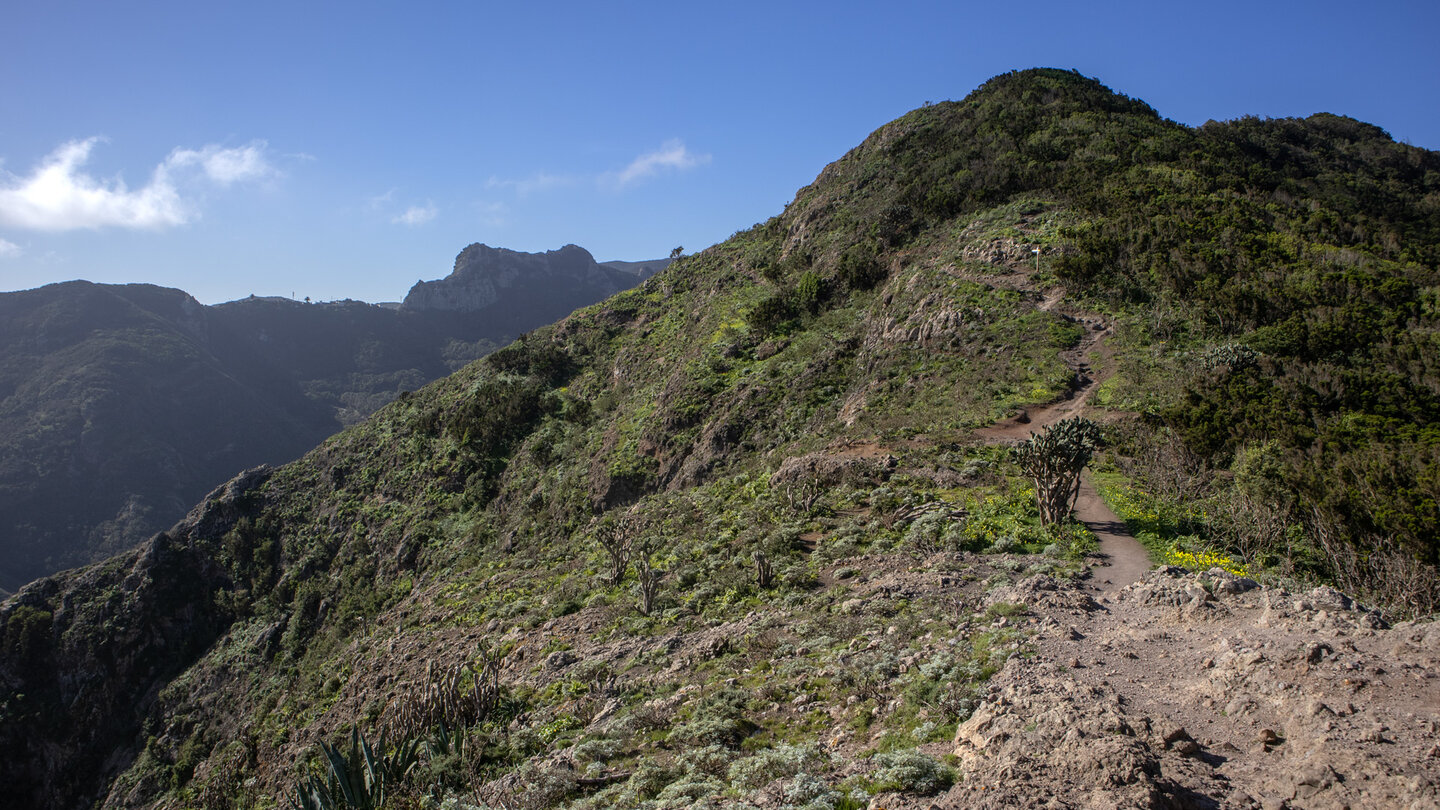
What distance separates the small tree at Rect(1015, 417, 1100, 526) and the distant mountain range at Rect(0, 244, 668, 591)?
408 ft

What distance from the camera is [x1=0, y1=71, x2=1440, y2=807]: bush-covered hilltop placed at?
8219 mm

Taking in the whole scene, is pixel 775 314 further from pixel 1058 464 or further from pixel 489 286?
pixel 489 286

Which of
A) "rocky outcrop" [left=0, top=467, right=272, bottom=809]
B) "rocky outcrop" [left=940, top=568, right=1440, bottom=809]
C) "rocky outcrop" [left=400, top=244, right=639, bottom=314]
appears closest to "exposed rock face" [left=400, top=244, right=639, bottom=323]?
"rocky outcrop" [left=400, top=244, right=639, bottom=314]

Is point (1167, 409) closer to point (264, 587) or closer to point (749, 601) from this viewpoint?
point (749, 601)

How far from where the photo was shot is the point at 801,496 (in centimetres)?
1638

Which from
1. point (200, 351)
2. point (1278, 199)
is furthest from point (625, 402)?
point (200, 351)

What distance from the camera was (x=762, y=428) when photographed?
84.0 ft

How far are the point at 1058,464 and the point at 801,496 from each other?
20.2 feet

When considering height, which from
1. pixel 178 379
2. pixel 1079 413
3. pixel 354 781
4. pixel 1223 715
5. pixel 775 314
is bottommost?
pixel 354 781

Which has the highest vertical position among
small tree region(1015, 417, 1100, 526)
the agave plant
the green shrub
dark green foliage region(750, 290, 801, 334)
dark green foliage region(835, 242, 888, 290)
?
dark green foliage region(835, 242, 888, 290)

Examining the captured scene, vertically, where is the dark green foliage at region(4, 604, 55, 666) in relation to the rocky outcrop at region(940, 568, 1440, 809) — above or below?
below

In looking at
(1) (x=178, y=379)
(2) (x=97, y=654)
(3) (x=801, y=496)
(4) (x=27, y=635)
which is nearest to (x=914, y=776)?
(3) (x=801, y=496)

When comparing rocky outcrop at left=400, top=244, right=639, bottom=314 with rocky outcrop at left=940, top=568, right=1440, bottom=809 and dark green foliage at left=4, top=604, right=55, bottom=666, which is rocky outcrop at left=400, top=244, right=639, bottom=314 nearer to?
dark green foliage at left=4, top=604, right=55, bottom=666

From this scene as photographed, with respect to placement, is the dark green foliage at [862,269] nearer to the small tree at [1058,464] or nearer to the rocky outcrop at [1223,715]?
the small tree at [1058,464]
